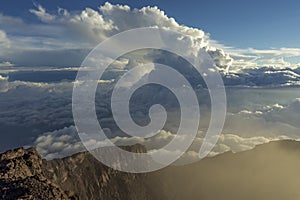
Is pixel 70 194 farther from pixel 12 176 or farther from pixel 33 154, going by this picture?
pixel 33 154

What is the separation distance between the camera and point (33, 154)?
109562 mm

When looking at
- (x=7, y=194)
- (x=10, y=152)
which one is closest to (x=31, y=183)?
(x=7, y=194)

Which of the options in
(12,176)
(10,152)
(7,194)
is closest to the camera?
(7,194)

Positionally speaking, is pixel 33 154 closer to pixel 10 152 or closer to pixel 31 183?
pixel 10 152

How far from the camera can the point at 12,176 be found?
8619 centimetres

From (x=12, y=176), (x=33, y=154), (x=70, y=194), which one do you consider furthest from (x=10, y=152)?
(x=70, y=194)

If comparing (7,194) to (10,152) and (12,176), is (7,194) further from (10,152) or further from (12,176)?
(10,152)

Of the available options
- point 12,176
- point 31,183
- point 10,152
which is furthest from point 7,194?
point 10,152

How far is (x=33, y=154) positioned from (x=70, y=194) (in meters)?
27.9

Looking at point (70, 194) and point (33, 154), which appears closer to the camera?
point (70, 194)

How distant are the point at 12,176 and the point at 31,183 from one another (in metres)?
12.0

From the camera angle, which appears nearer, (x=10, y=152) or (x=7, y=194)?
(x=7, y=194)

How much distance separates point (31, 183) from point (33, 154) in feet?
112

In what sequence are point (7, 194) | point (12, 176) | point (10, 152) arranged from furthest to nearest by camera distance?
point (10, 152) → point (12, 176) → point (7, 194)
